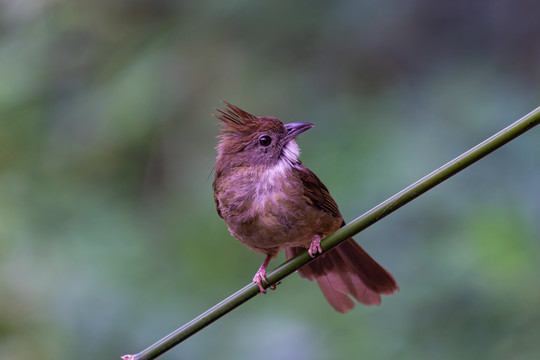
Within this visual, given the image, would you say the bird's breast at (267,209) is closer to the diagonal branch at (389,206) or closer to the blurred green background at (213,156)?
the blurred green background at (213,156)

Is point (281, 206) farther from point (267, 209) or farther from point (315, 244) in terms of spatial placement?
point (315, 244)

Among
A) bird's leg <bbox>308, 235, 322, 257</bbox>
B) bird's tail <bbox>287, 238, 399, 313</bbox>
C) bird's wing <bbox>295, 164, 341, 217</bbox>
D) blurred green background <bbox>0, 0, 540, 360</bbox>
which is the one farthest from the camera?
blurred green background <bbox>0, 0, 540, 360</bbox>

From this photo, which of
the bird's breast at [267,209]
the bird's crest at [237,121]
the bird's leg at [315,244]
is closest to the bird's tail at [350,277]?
the bird's leg at [315,244]

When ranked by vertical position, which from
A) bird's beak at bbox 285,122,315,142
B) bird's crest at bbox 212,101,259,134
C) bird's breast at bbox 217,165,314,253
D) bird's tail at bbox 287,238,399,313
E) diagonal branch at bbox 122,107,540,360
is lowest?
diagonal branch at bbox 122,107,540,360

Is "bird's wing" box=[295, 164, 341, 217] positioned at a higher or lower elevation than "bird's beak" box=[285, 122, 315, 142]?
lower

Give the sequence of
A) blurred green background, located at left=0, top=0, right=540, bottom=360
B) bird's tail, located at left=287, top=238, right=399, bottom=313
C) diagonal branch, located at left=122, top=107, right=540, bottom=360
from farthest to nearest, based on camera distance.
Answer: blurred green background, located at left=0, top=0, right=540, bottom=360, bird's tail, located at left=287, top=238, right=399, bottom=313, diagonal branch, located at left=122, top=107, right=540, bottom=360

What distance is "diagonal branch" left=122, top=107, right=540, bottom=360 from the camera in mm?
1550

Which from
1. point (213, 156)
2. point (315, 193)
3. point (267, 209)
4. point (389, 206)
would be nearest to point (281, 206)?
point (267, 209)

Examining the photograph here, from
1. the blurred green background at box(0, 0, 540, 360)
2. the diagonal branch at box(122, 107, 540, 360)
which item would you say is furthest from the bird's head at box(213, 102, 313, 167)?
the diagonal branch at box(122, 107, 540, 360)

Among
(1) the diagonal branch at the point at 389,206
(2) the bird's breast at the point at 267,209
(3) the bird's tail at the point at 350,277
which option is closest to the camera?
(1) the diagonal branch at the point at 389,206

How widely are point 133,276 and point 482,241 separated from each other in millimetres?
2131

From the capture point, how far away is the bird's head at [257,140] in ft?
10.6

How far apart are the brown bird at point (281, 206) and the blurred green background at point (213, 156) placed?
1.50 feet

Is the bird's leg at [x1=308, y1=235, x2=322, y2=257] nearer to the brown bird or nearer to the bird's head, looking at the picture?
the brown bird
